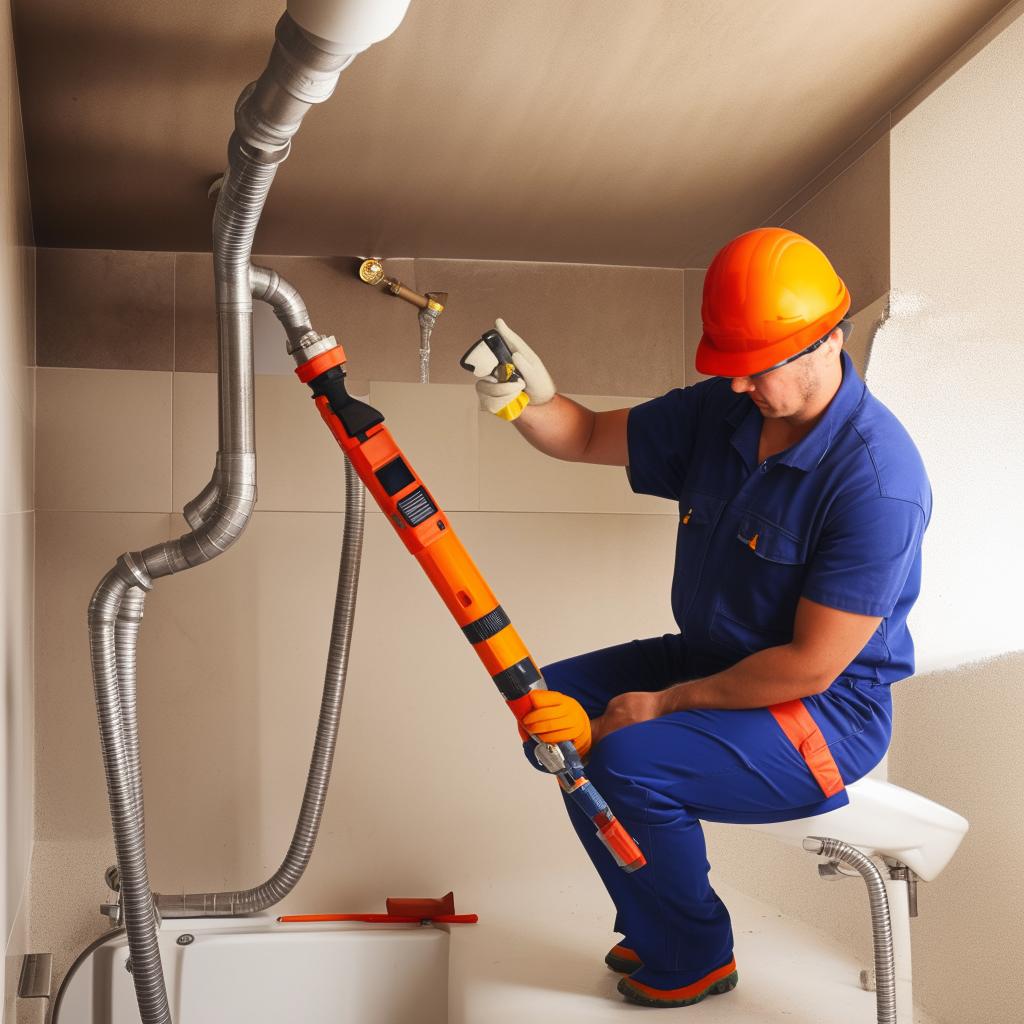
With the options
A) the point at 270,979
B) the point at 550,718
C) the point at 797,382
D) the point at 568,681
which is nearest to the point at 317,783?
the point at 270,979

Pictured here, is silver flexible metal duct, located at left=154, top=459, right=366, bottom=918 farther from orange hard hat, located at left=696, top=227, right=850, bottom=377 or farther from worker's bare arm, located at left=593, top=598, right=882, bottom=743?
orange hard hat, located at left=696, top=227, right=850, bottom=377

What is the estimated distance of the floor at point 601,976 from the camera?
5.49 feet

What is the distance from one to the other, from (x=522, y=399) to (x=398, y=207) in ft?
2.20

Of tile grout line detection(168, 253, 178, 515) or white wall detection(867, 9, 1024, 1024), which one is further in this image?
tile grout line detection(168, 253, 178, 515)

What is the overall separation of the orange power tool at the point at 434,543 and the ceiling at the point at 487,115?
1.56 feet

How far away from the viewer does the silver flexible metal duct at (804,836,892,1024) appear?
139 cm

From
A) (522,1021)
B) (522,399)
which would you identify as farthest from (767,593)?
(522,1021)

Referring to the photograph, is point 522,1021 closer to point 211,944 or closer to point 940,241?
point 211,944

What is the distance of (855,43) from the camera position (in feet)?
5.24

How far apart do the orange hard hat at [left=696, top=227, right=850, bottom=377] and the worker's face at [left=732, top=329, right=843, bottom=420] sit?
3 cm

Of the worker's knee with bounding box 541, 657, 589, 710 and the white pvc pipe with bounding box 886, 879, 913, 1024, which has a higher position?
the worker's knee with bounding box 541, 657, 589, 710

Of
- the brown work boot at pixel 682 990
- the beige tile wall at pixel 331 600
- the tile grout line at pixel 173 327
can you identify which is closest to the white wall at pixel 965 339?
the brown work boot at pixel 682 990

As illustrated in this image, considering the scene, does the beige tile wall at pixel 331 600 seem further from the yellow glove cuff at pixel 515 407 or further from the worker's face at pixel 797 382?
the worker's face at pixel 797 382

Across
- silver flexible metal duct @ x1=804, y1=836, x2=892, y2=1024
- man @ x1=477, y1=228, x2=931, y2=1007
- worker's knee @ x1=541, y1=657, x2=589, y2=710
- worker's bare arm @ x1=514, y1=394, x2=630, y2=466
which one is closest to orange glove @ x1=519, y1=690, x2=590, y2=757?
man @ x1=477, y1=228, x2=931, y2=1007
